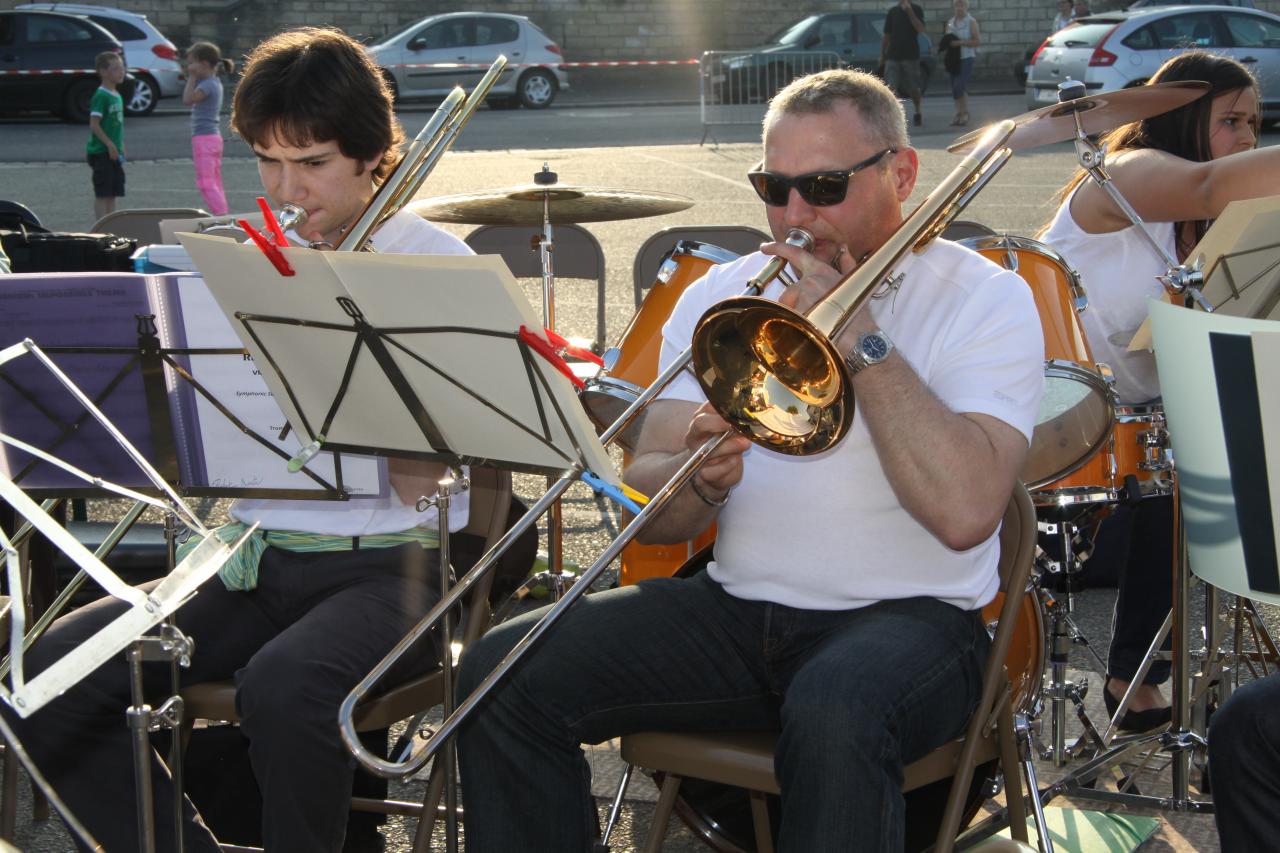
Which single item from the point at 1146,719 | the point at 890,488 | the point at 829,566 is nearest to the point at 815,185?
the point at 890,488

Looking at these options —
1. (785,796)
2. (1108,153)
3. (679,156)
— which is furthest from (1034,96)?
(785,796)

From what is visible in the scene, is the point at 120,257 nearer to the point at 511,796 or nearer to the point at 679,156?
the point at 511,796

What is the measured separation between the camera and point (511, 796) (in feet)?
8.13

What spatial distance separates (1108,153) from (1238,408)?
70.4 inches

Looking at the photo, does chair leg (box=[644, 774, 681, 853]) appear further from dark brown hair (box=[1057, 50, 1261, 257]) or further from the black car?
the black car

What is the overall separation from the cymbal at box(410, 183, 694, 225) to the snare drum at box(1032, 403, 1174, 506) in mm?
1661

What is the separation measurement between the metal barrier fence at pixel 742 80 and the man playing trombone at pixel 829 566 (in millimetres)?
14559

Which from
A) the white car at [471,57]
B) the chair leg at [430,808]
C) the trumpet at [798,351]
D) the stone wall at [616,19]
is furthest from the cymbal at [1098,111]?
the stone wall at [616,19]

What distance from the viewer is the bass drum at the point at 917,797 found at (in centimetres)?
268

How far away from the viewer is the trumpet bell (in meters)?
2.28

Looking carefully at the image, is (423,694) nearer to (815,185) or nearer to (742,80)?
(815,185)

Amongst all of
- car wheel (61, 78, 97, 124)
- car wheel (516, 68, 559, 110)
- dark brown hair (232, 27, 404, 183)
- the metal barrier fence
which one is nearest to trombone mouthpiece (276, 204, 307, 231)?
dark brown hair (232, 27, 404, 183)

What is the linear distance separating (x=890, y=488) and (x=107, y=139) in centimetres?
902

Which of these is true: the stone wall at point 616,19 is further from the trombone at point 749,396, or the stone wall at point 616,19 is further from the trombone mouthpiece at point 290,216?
the trombone at point 749,396
